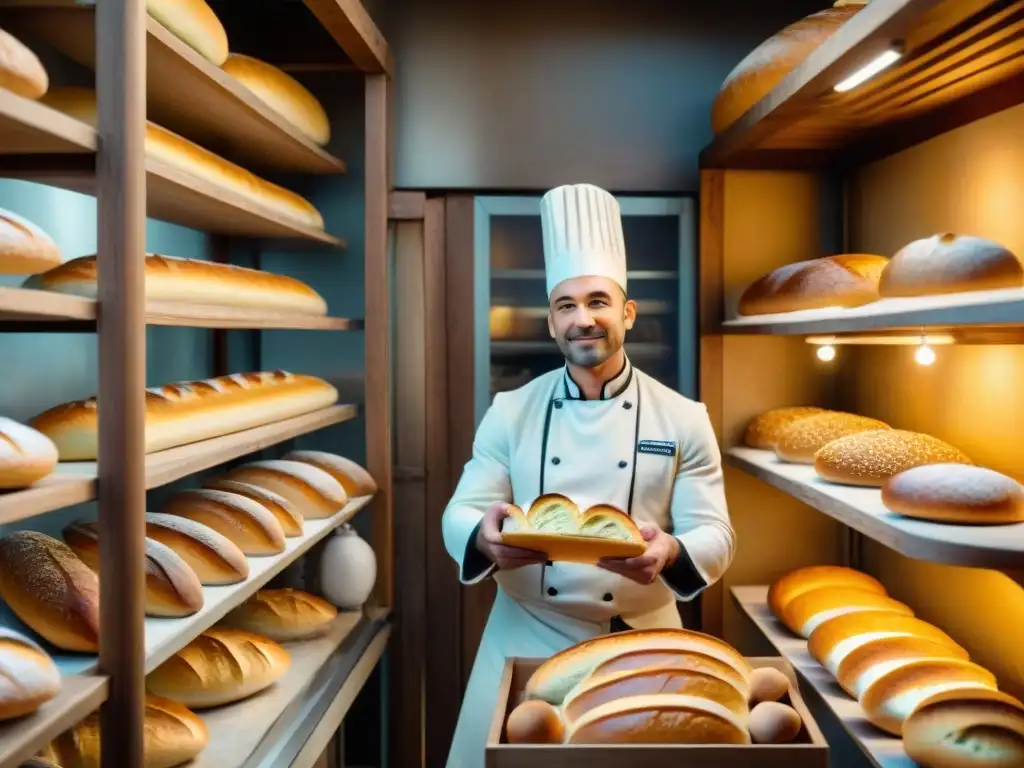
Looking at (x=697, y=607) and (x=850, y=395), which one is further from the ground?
(x=850, y=395)

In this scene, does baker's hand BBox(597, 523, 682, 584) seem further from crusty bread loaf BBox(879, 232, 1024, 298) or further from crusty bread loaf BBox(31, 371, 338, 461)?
crusty bread loaf BBox(31, 371, 338, 461)

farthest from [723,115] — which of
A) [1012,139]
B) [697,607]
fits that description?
[697,607]

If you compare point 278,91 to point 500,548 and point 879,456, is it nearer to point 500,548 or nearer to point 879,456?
point 500,548

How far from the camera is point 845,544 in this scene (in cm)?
289

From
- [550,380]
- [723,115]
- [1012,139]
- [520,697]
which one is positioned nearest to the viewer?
[520,697]

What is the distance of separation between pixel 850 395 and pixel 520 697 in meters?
1.77

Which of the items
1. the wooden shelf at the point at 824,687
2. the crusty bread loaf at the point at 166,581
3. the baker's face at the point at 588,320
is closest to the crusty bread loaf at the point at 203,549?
the crusty bread loaf at the point at 166,581

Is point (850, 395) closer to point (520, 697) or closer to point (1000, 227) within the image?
point (1000, 227)

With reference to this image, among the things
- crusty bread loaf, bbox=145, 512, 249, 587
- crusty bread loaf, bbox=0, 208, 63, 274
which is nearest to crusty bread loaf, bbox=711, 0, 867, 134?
crusty bread loaf, bbox=145, 512, 249, 587

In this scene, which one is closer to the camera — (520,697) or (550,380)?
(520,697)

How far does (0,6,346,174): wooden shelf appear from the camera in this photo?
1.60 meters

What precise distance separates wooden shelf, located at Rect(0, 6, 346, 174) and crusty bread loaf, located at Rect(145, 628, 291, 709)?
1.07 metres

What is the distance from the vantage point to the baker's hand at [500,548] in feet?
5.58

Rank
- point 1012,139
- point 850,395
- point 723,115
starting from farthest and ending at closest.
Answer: point 850,395 < point 723,115 < point 1012,139
